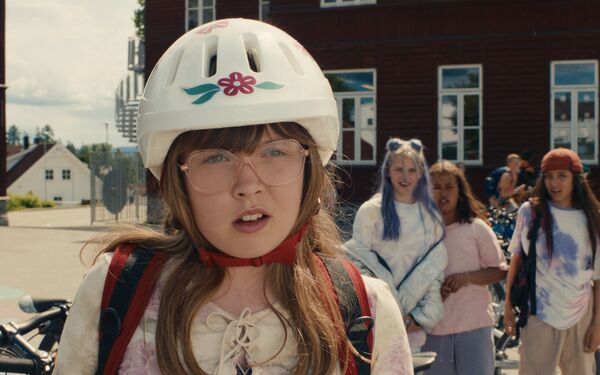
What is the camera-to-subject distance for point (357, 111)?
2016 cm

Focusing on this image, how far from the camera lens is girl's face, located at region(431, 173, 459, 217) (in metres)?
4.92

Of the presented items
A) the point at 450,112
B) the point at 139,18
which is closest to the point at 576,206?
the point at 450,112

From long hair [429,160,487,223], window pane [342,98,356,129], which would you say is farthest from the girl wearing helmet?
window pane [342,98,356,129]

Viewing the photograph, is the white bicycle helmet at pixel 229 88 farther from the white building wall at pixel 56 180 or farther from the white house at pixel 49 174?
the white building wall at pixel 56 180

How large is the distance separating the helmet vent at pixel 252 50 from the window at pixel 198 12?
23166 millimetres

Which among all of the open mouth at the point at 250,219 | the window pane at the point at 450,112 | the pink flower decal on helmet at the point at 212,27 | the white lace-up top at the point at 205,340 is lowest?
the white lace-up top at the point at 205,340

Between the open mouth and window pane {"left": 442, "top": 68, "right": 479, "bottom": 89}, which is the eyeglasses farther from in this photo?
window pane {"left": 442, "top": 68, "right": 479, "bottom": 89}

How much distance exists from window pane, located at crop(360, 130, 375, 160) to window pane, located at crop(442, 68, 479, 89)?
226 cm

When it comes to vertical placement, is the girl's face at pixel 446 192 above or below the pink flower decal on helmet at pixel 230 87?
below

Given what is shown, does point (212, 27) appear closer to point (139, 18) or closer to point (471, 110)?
point (471, 110)

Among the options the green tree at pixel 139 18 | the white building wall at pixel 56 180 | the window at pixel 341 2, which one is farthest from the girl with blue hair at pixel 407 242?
the white building wall at pixel 56 180

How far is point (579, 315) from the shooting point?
4773mm

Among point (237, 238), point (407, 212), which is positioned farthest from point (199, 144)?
point (407, 212)

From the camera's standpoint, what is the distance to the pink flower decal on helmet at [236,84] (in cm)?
164
